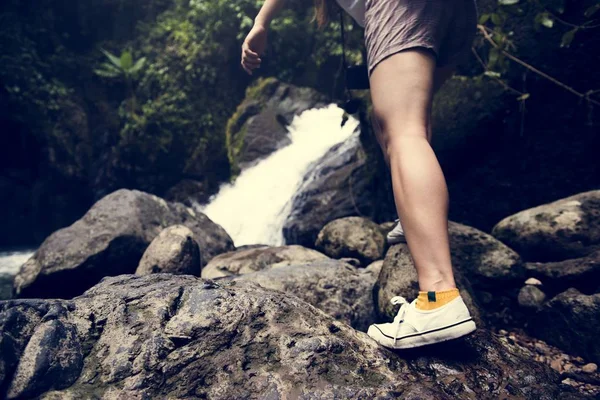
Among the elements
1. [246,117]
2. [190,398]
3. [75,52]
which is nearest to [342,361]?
[190,398]

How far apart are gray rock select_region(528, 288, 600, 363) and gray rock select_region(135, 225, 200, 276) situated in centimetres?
282

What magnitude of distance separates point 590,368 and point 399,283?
1046 mm

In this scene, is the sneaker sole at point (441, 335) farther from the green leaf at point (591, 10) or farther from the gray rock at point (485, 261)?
the green leaf at point (591, 10)

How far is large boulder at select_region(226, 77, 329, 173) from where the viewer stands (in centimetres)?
852

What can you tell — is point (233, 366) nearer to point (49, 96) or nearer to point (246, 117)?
point (246, 117)

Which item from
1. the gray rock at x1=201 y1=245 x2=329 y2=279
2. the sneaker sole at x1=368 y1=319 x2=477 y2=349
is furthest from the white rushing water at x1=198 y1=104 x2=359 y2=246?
the sneaker sole at x1=368 y1=319 x2=477 y2=349

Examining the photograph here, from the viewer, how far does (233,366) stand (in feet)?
4.58

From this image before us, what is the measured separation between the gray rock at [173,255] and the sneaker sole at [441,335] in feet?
9.08

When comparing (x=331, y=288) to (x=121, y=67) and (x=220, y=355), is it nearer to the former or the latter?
(x=220, y=355)

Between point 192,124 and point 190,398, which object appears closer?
point 190,398

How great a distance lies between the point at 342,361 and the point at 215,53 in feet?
30.8

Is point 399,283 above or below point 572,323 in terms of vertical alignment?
above

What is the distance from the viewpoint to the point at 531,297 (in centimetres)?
284

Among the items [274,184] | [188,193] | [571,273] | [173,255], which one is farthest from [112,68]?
[571,273]
